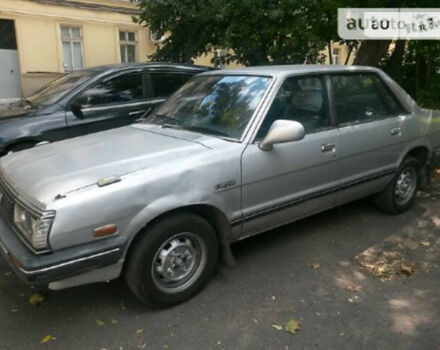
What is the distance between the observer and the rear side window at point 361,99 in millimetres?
4223

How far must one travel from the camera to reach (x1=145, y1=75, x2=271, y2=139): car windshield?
3.65 metres

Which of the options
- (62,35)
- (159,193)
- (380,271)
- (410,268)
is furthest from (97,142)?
(62,35)

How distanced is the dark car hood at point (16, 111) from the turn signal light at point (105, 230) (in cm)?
341

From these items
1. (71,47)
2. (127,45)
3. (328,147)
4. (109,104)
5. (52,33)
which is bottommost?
(328,147)

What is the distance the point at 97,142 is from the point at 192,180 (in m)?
1.09

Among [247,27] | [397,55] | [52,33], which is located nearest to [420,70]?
[397,55]

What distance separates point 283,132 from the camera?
3342 millimetres

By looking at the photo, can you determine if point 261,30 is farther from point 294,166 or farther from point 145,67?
point 294,166

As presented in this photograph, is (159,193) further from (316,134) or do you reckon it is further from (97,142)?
(316,134)

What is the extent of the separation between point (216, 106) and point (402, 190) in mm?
2539

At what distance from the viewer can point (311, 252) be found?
4184mm

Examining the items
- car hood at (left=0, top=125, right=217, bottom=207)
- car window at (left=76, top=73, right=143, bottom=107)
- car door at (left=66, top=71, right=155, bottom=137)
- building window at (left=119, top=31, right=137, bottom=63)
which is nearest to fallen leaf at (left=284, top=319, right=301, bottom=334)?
car hood at (left=0, top=125, right=217, bottom=207)

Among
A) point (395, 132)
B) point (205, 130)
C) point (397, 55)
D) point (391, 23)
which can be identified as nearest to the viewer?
point (205, 130)

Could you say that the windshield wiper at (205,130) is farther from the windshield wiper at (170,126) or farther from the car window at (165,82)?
the car window at (165,82)
